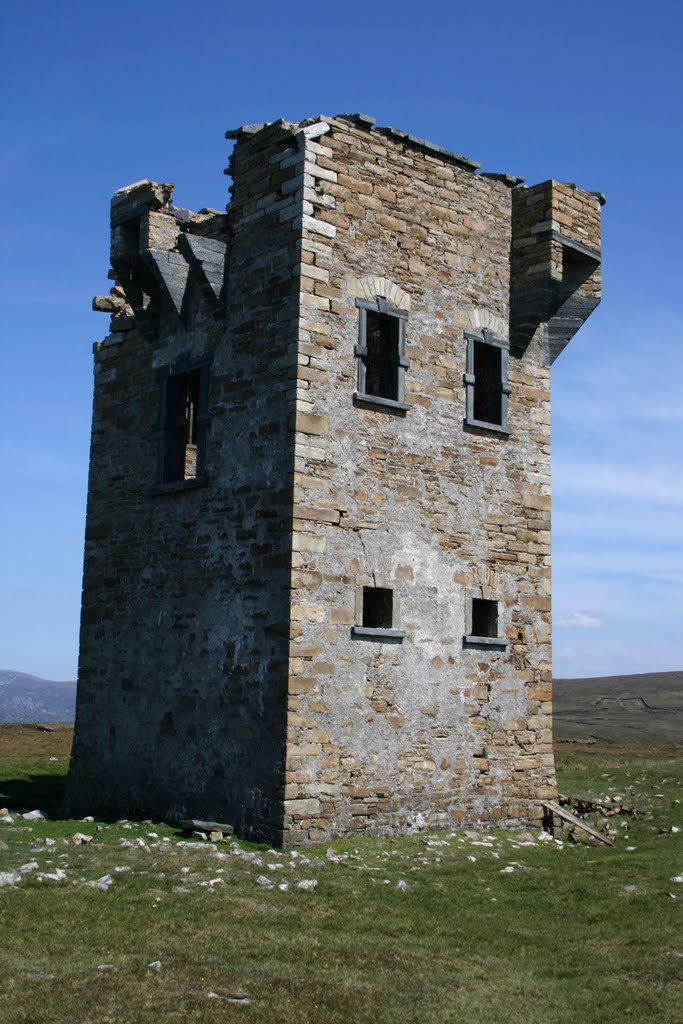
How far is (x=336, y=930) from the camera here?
28.1 feet

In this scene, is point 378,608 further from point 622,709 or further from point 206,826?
point 622,709

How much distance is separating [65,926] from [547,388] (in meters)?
9.53

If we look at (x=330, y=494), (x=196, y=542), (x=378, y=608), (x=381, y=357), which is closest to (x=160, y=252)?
(x=381, y=357)

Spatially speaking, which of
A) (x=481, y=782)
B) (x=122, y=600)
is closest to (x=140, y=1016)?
(x=481, y=782)

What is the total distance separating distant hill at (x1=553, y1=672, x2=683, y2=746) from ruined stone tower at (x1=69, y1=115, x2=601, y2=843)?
30.0 metres

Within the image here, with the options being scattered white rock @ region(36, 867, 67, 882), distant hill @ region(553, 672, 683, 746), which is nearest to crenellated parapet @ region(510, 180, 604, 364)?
scattered white rock @ region(36, 867, 67, 882)

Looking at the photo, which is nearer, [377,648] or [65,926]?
[65,926]

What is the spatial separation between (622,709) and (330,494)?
53767mm

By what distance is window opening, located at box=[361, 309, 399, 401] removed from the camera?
13.3m

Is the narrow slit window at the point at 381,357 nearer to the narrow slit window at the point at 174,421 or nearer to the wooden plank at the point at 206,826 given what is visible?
the narrow slit window at the point at 174,421

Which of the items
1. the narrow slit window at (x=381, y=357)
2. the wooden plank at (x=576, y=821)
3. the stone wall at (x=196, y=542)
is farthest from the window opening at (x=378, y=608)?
the wooden plank at (x=576, y=821)

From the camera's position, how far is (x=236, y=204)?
13445 millimetres

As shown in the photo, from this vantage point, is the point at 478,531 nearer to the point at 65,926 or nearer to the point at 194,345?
the point at 194,345

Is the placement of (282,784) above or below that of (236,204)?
below
